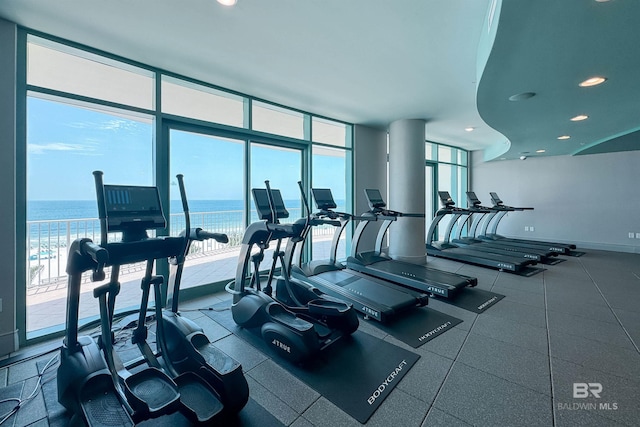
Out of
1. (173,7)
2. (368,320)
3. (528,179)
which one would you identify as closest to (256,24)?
(173,7)

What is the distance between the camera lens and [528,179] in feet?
28.6

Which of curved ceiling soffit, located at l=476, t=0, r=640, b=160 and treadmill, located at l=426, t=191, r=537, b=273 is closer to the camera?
curved ceiling soffit, located at l=476, t=0, r=640, b=160

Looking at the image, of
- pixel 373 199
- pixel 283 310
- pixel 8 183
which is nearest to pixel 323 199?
pixel 373 199

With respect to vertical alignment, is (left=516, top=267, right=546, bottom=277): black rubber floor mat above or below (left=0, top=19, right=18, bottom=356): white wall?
below

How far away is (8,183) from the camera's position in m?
2.57

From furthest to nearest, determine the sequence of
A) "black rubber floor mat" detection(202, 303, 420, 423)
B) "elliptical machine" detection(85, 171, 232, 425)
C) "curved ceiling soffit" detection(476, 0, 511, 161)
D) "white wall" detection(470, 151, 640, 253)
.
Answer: "white wall" detection(470, 151, 640, 253) → "curved ceiling soffit" detection(476, 0, 511, 161) → "black rubber floor mat" detection(202, 303, 420, 423) → "elliptical machine" detection(85, 171, 232, 425)

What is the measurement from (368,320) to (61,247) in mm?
4217

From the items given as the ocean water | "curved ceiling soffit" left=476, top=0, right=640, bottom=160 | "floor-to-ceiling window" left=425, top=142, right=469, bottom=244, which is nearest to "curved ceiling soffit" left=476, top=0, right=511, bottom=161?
"curved ceiling soffit" left=476, top=0, right=640, bottom=160

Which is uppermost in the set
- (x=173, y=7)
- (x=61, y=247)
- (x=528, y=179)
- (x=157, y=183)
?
(x=173, y=7)

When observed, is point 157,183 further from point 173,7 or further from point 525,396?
point 525,396

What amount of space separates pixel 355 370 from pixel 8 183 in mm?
3527

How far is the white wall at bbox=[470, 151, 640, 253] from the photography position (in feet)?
23.3

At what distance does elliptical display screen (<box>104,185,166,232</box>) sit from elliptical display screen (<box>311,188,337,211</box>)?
2444 millimetres

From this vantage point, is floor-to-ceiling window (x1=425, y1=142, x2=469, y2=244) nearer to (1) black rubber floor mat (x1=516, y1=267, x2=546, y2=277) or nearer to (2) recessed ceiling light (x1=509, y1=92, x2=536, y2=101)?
(1) black rubber floor mat (x1=516, y1=267, x2=546, y2=277)
